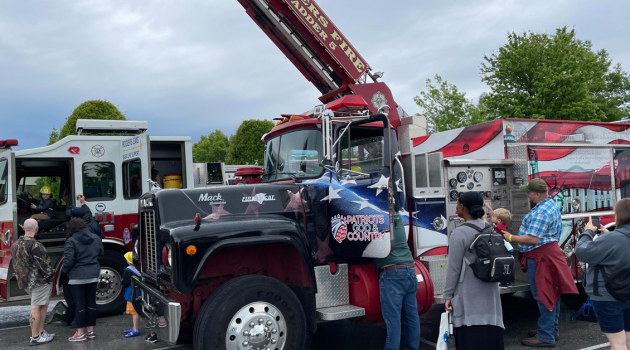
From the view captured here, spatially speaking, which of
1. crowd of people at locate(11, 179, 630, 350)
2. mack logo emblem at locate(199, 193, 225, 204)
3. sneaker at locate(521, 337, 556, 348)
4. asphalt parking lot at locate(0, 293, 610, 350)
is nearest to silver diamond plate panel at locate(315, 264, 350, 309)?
crowd of people at locate(11, 179, 630, 350)

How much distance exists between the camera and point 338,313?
16.0 ft

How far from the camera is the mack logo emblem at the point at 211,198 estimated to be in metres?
4.75

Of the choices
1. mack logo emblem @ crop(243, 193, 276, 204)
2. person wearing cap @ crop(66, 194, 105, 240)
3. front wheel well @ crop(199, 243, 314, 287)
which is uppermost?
mack logo emblem @ crop(243, 193, 276, 204)

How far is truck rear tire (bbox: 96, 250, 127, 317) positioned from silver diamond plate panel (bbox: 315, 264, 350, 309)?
12.9ft

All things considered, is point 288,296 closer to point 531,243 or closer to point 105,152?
point 531,243

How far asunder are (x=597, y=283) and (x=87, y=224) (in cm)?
642

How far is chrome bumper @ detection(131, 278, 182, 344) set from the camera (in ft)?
14.0

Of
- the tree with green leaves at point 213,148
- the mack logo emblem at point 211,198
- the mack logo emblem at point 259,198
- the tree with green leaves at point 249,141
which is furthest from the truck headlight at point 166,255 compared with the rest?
the tree with green leaves at point 213,148

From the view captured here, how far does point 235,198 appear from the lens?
483 centimetres

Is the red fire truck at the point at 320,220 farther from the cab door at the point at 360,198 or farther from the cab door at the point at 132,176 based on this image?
the cab door at the point at 132,176

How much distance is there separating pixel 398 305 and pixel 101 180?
5.65 meters

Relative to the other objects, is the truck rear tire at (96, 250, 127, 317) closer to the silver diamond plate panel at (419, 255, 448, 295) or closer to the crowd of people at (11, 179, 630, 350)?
the crowd of people at (11, 179, 630, 350)

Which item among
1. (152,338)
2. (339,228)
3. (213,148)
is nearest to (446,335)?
(339,228)

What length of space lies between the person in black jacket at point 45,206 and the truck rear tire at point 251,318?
535cm
